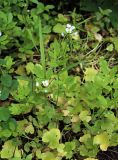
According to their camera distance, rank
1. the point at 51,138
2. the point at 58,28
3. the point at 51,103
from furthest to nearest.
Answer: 1. the point at 58,28
2. the point at 51,103
3. the point at 51,138

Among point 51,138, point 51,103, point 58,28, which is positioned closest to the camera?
point 51,138

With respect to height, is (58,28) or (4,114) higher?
(58,28)

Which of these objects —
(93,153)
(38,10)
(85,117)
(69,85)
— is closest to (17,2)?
(38,10)

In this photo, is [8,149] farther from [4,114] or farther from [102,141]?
[102,141]

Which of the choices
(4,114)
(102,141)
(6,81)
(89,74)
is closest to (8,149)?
(4,114)

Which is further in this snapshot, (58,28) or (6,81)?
(58,28)

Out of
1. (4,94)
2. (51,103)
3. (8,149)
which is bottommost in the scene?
(8,149)

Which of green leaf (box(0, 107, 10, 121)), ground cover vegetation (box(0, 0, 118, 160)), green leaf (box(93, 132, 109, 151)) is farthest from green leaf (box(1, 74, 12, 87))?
green leaf (box(93, 132, 109, 151))

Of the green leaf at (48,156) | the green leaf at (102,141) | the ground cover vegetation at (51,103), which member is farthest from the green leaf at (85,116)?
the green leaf at (48,156)

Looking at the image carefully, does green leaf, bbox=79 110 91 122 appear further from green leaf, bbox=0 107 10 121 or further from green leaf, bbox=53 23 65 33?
green leaf, bbox=53 23 65 33

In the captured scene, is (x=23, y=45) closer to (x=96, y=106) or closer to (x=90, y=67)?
(x=90, y=67)

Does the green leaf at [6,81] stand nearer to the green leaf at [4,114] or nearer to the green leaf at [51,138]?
the green leaf at [4,114]

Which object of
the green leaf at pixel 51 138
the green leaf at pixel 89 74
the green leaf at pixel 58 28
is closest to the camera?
the green leaf at pixel 51 138
